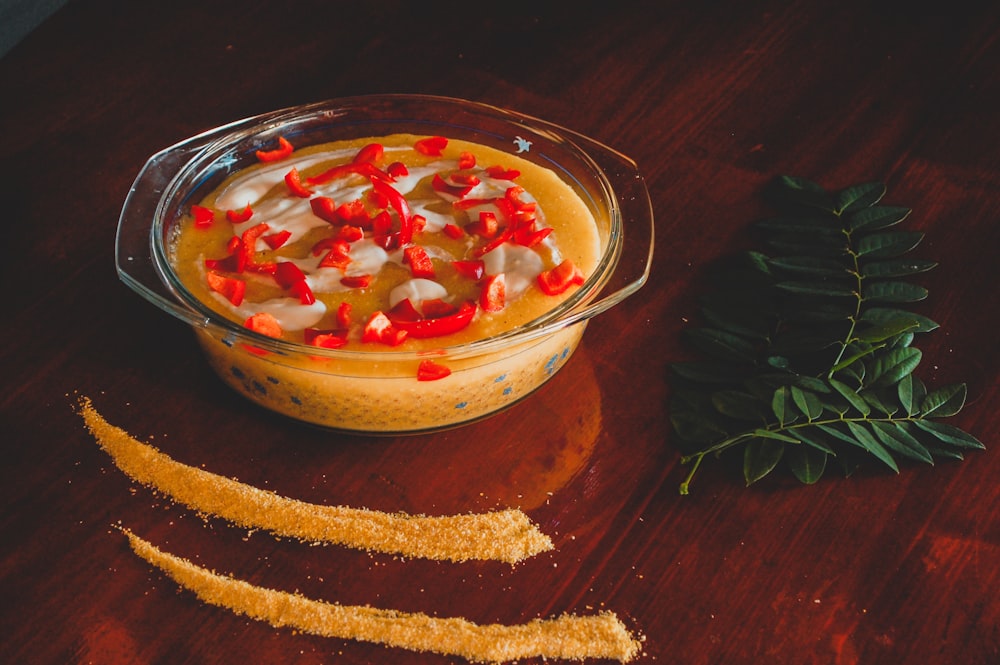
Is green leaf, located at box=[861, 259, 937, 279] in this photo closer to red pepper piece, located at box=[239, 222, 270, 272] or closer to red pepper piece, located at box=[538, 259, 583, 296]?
red pepper piece, located at box=[538, 259, 583, 296]

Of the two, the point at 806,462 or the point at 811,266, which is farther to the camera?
the point at 811,266

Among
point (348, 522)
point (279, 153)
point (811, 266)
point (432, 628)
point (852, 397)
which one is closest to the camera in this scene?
point (432, 628)

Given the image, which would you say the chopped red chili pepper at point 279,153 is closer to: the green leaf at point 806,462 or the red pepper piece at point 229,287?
the red pepper piece at point 229,287

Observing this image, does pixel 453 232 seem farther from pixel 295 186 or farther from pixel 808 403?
pixel 808 403

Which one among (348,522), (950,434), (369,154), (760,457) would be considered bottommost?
(950,434)

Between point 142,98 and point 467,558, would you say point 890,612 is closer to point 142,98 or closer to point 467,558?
point 467,558

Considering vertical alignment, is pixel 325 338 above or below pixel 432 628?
above

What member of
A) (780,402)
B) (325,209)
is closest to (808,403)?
(780,402)

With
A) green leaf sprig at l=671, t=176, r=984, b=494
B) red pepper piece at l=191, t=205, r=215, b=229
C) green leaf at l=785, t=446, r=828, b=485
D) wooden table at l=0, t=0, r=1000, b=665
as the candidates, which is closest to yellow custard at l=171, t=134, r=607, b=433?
red pepper piece at l=191, t=205, r=215, b=229
